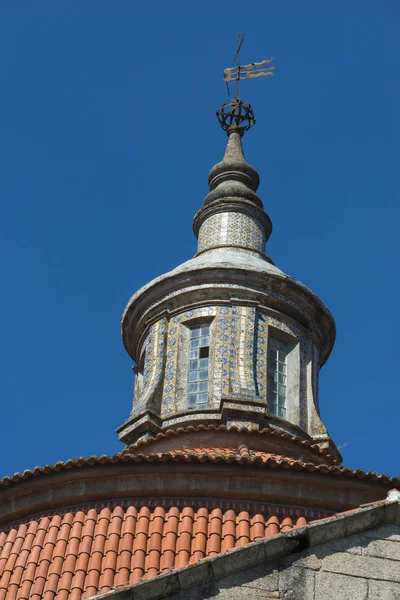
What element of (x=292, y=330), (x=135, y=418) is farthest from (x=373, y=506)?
(x=292, y=330)

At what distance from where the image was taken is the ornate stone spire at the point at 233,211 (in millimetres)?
20094

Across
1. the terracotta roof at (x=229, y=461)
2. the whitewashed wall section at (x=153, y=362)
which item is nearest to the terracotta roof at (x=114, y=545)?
the terracotta roof at (x=229, y=461)

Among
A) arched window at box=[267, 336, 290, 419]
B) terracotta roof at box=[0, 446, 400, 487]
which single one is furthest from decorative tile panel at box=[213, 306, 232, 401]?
terracotta roof at box=[0, 446, 400, 487]

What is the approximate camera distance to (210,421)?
16344 mm

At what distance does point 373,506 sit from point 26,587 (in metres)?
6.26

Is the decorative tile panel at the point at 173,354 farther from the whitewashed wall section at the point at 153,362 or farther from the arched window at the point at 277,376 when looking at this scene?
the arched window at the point at 277,376

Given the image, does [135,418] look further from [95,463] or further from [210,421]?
[95,463]

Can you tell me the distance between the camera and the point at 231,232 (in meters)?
20.2

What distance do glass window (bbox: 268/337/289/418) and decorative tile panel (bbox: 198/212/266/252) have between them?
2.52 meters

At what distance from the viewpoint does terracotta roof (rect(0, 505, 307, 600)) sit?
11867 mm

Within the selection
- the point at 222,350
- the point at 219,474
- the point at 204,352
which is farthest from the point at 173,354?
the point at 219,474

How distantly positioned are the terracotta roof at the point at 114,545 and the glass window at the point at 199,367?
4374mm

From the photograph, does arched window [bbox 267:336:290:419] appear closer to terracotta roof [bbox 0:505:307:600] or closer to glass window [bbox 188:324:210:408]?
glass window [bbox 188:324:210:408]

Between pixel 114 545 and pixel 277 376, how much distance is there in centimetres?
607
